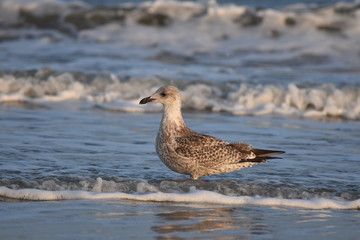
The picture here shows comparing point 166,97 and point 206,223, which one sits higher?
point 166,97

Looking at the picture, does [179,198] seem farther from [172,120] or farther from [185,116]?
[185,116]

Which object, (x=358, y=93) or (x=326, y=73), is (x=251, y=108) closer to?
(x=358, y=93)

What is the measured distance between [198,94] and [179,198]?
569 centimetres

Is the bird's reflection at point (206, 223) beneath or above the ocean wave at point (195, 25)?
beneath

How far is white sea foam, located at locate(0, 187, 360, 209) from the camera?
5879 mm

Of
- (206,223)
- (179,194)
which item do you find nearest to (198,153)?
(179,194)

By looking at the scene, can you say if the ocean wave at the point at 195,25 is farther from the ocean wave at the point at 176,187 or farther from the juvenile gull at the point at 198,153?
the ocean wave at the point at 176,187

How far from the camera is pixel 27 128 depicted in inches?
344

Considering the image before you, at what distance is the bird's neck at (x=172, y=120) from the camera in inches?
266

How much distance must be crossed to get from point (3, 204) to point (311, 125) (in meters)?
5.21

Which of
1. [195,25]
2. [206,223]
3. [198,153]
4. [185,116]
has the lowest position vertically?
[206,223]

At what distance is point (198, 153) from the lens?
6.59 metres

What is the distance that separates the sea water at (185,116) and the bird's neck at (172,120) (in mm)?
452

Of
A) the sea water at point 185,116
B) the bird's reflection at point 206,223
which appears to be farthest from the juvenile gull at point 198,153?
the bird's reflection at point 206,223
